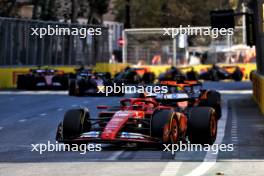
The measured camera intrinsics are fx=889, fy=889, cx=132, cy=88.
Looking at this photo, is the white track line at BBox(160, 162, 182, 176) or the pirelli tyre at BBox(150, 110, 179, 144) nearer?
the white track line at BBox(160, 162, 182, 176)

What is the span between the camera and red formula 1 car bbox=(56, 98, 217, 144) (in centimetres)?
1408

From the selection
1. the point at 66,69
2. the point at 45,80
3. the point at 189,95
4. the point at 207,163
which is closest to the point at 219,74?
the point at 66,69

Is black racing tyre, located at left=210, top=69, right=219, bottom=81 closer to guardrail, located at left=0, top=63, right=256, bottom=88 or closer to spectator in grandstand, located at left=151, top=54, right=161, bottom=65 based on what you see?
guardrail, located at left=0, top=63, right=256, bottom=88

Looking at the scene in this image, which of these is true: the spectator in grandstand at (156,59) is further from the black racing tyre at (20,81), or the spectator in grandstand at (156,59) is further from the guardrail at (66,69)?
the black racing tyre at (20,81)

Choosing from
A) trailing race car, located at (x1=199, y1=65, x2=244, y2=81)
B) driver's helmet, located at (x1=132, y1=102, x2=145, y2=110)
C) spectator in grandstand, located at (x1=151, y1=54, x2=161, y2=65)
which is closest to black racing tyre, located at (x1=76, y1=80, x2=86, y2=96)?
driver's helmet, located at (x1=132, y1=102, x2=145, y2=110)

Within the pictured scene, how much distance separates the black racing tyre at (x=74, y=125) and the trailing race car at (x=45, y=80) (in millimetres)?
25104

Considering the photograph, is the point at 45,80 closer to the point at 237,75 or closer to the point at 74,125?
the point at 237,75

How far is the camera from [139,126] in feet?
47.8

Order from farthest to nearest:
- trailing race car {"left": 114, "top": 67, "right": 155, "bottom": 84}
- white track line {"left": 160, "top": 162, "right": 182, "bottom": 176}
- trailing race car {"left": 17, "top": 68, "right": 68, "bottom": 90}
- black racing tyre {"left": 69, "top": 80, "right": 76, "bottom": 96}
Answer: trailing race car {"left": 114, "top": 67, "right": 155, "bottom": 84}
trailing race car {"left": 17, "top": 68, "right": 68, "bottom": 90}
black racing tyre {"left": 69, "top": 80, "right": 76, "bottom": 96}
white track line {"left": 160, "top": 162, "right": 182, "bottom": 176}

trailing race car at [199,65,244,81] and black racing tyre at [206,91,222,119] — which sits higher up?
trailing race car at [199,65,244,81]

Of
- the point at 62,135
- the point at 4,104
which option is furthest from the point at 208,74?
the point at 62,135

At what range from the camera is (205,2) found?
238 ft

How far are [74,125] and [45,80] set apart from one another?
25.5 metres

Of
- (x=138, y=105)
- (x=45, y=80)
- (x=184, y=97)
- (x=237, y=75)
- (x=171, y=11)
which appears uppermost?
(x=171, y=11)
